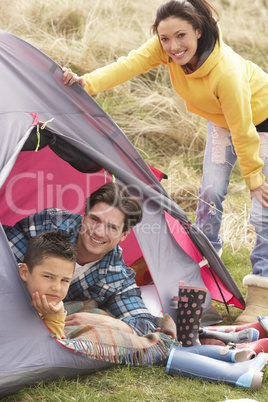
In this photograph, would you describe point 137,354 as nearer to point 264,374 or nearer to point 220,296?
point 264,374

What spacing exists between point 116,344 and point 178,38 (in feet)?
4.38

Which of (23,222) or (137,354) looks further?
(23,222)

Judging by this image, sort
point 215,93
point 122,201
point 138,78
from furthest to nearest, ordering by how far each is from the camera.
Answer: point 138,78 → point 215,93 → point 122,201

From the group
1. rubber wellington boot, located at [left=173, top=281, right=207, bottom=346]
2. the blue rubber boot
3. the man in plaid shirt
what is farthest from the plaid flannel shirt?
the blue rubber boot

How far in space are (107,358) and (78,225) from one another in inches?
25.9

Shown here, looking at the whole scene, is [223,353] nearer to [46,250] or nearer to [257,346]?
[257,346]

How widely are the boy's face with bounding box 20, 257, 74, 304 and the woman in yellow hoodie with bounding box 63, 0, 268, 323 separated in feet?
2.75

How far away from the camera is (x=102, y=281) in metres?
2.45

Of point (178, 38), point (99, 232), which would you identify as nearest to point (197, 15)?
point (178, 38)

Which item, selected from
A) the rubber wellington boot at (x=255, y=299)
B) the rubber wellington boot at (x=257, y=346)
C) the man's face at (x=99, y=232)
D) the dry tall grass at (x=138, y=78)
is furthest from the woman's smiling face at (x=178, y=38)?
the dry tall grass at (x=138, y=78)

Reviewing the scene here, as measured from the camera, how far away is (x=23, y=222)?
2518 millimetres

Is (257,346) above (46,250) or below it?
below

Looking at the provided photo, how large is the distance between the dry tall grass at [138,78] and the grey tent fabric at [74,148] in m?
1.67

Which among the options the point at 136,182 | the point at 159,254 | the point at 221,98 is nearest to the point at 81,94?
the point at 136,182
